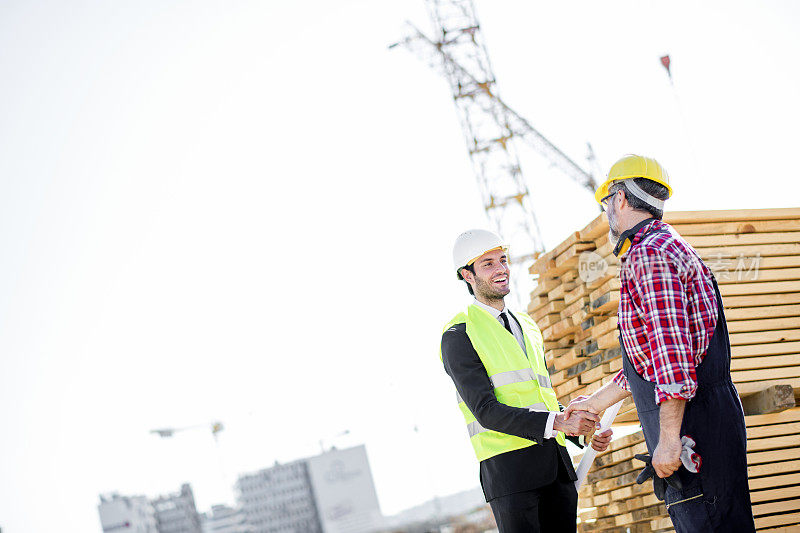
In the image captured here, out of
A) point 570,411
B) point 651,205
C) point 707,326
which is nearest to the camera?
point 707,326

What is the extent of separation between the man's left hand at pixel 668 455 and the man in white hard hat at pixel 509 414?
2.31 feet

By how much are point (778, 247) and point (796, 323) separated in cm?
53

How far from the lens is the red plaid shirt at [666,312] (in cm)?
275

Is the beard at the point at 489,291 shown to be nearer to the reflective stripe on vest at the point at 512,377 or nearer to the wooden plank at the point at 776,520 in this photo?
the reflective stripe on vest at the point at 512,377

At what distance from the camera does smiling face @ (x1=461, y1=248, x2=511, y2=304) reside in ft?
12.9

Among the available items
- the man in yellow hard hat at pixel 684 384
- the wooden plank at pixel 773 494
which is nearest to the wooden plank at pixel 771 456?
the wooden plank at pixel 773 494

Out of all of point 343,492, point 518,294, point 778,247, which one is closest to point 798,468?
point 778,247

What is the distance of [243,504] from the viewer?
278 ft

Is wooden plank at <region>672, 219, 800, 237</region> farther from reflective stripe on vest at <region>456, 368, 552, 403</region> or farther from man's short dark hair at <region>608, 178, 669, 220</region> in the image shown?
man's short dark hair at <region>608, 178, 669, 220</region>

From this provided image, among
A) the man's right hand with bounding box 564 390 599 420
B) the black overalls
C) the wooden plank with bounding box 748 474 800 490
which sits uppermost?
the man's right hand with bounding box 564 390 599 420

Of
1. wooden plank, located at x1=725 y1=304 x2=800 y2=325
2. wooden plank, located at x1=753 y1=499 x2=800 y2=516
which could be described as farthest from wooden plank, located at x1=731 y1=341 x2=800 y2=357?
wooden plank, located at x1=753 y1=499 x2=800 y2=516

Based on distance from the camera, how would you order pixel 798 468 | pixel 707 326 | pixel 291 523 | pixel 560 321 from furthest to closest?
pixel 291 523 → pixel 560 321 → pixel 798 468 → pixel 707 326

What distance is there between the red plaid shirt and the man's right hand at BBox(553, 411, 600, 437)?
2.10ft

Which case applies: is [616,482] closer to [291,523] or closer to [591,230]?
[591,230]
